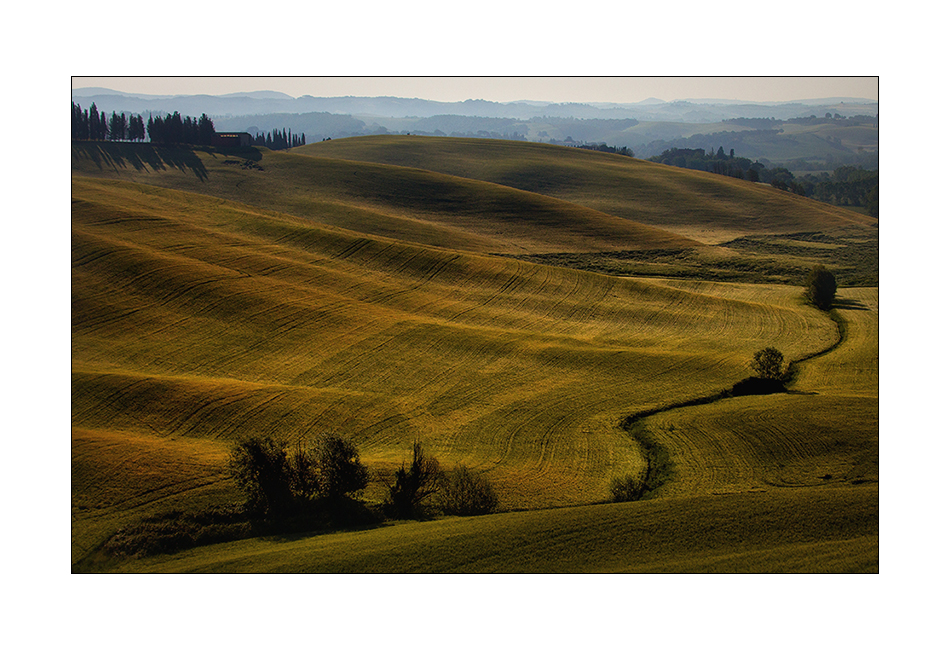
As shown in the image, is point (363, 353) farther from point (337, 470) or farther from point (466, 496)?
point (466, 496)

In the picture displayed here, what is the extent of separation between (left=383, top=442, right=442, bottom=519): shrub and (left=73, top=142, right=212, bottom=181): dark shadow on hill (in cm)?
5983

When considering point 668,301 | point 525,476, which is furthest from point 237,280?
point 668,301

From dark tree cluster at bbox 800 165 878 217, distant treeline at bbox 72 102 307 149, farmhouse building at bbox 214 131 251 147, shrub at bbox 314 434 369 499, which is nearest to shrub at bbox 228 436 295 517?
shrub at bbox 314 434 369 499

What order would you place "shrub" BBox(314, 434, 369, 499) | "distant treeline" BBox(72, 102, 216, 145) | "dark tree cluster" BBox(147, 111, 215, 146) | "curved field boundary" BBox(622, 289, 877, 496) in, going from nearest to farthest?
"shrub" BBox(314, 434, 369, 499)
"curved field boundary" BBox(622, 289, 877, 496)
"distant treeline" BBox(72, 102, 216, 145)
"dark tree cluster" BBox(147, 111, 215, 146)

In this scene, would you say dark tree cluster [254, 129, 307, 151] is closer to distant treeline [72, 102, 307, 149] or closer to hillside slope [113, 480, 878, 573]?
distant treeline [72, 102, 307, 149]

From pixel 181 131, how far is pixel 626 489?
8529 centimetres

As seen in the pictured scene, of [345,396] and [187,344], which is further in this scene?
[187,344]

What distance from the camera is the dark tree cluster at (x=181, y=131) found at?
81.4m

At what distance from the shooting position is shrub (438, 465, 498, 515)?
22.0 metres

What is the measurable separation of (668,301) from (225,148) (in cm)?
7430

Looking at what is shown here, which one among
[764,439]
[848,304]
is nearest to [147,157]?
[848,304]

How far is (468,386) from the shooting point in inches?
1315

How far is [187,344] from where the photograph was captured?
36125 mm

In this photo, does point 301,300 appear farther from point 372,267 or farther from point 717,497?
point 717,497
